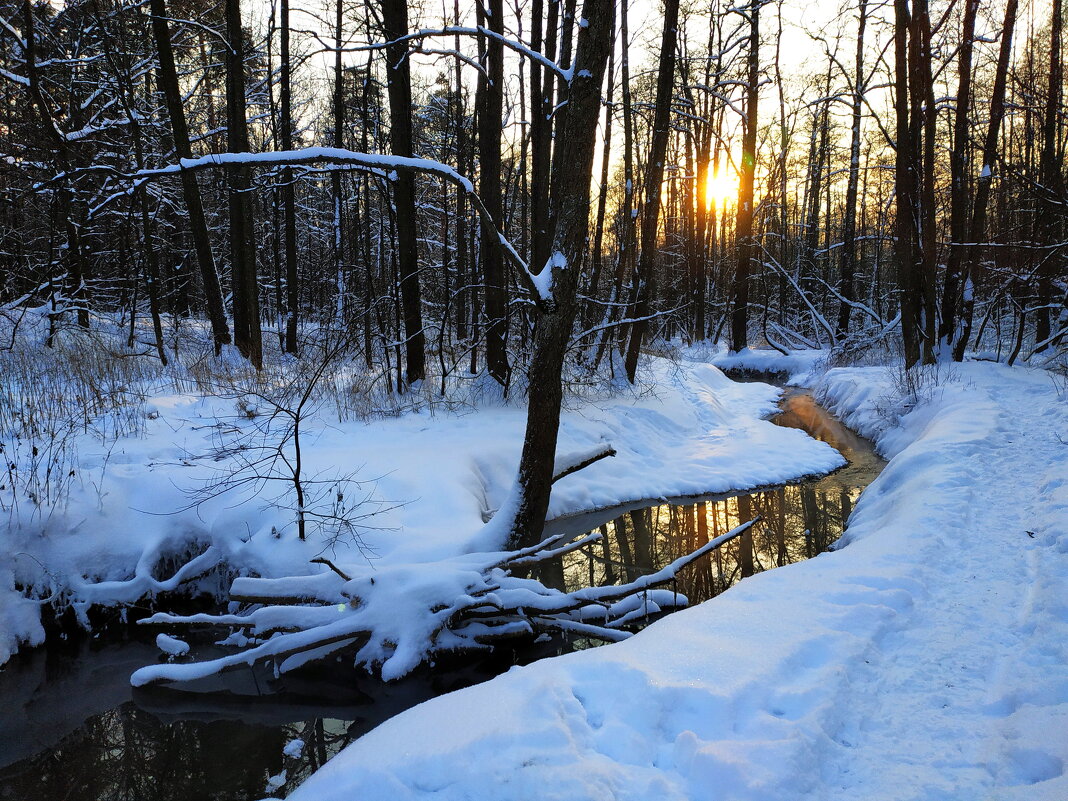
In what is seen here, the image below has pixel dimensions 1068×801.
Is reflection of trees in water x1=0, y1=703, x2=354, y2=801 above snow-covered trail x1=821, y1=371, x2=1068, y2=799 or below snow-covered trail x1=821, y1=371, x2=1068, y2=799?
below

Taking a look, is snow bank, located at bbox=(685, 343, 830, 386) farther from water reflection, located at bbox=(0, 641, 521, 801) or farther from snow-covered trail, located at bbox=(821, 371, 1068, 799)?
water reflection, located at bbox=(0, 641, 521, 801)

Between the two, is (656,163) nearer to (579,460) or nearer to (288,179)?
(579,460)

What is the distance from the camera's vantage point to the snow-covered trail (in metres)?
2.28

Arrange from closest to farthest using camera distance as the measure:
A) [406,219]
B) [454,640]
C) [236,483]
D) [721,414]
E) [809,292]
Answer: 1. [454,640]
2. [236,483]
3. [406,219]
4. [721,414]
5. [809,292]

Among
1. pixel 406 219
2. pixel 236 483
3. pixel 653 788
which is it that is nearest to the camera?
pixel 653 788

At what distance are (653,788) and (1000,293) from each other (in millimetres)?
13340

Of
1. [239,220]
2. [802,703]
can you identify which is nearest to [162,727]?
[802,703]

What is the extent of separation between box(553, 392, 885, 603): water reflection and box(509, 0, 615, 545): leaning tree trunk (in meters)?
1.34

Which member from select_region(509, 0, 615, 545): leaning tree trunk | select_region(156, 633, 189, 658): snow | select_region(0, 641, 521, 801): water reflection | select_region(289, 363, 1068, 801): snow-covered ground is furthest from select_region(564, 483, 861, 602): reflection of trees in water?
select_region(156, 633, 189, 658): snow

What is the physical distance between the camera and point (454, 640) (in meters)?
4.37

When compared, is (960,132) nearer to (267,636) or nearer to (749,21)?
(749,21)

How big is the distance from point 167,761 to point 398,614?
158cm

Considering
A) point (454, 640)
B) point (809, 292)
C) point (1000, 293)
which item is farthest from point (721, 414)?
point (809, 292)

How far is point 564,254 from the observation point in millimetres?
4816
